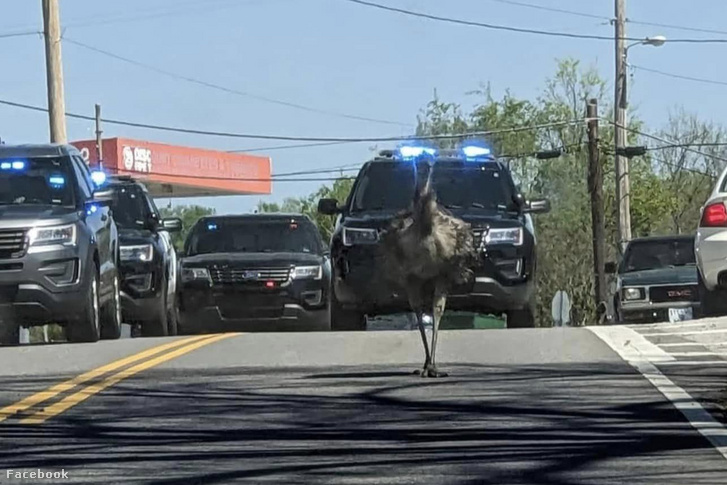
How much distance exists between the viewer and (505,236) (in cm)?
1727

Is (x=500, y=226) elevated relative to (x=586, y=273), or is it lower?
elevated

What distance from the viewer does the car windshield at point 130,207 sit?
71.1ft

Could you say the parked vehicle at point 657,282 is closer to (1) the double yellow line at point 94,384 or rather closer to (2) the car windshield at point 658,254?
(2) the car windshield at point 658,254

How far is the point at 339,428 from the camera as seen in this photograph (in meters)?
9.62

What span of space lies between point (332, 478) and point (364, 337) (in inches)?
300

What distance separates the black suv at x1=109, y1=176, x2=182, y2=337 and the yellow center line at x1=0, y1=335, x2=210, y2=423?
5067 millimetres

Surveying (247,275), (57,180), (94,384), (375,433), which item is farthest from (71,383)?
(247,275)

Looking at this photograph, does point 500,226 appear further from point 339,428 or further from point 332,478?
point 332,478

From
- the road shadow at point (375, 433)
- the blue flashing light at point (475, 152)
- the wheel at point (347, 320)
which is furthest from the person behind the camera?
the blue flashing light at point (475, 152)

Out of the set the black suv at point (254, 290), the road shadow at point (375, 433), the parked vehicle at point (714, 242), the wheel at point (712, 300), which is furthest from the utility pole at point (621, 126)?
the road shadow at point (375, 433)

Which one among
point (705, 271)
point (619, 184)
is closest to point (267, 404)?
point (705, 271)

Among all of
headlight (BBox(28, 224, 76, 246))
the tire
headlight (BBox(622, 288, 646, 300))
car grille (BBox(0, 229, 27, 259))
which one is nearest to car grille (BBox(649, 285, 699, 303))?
headlight (BBox(622, 288, 646, 300))

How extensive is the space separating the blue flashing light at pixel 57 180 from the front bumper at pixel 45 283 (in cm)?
104

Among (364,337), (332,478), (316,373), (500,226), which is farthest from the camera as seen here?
(500,226)
